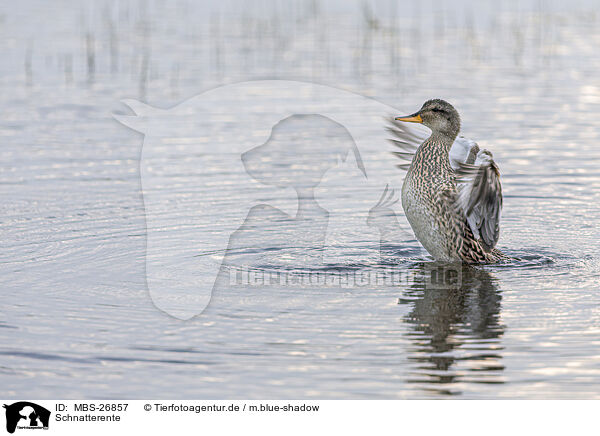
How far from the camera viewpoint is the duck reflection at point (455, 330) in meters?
6.44

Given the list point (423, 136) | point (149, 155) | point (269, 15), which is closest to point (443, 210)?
point (423, 136)

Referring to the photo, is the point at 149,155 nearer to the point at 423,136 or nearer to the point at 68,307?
the point at 423,136

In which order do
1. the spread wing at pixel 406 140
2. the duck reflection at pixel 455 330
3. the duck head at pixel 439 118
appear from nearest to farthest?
1. the duck reflection at pixel 455 330
2. the duck head at pixel 439 118
3. the spread wing at pixel 406 140

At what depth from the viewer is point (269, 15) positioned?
23.0 meters

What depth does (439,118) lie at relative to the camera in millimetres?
9352

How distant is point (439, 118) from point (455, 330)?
2.64m

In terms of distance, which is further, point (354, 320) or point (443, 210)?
point (443, 210)

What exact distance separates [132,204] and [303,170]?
2.26 m

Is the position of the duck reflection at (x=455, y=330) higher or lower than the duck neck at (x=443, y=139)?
lower

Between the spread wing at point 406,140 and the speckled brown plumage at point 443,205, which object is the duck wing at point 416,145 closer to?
the spread wing at point 406,140

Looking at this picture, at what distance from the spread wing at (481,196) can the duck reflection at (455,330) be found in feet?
1.17
